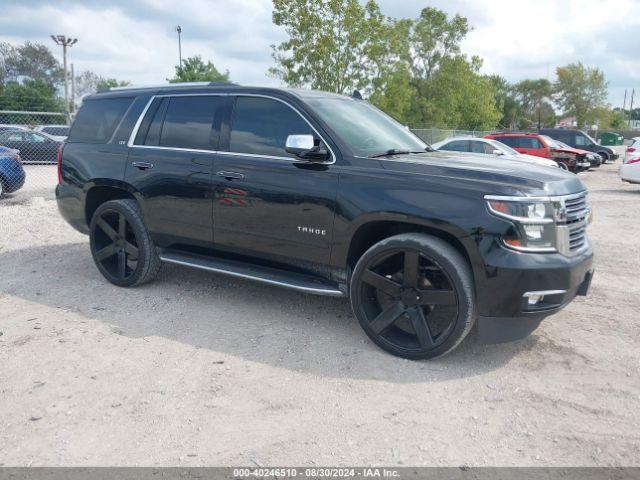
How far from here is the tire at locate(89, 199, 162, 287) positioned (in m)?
5.31

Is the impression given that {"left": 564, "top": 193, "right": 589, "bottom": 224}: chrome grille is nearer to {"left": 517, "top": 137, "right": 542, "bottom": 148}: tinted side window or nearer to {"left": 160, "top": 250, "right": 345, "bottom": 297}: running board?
{"left": 160, "top": 250, "right": 345, "bottom": 297}: running board

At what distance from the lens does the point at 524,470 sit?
2.74 metres

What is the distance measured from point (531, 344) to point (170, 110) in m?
3.77

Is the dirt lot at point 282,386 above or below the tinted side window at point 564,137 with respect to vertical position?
below

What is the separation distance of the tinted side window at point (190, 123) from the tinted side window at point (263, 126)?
0.24m

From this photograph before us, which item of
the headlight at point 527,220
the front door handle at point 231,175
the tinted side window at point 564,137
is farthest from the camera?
the tinted side window at point 564,137

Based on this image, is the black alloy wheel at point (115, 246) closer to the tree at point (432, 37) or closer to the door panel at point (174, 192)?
the door panel at point (174, 192)

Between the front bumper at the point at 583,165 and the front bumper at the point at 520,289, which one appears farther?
the front bumper at the point at 583,165

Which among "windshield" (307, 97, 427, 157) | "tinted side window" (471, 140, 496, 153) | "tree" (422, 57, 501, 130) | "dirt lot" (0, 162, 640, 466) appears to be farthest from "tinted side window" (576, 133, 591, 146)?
"windshield" (307, 97, 427, 157)

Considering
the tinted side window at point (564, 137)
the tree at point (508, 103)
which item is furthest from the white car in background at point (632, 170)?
the tree at point (508, 103)

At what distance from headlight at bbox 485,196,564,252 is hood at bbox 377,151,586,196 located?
0.06 metres

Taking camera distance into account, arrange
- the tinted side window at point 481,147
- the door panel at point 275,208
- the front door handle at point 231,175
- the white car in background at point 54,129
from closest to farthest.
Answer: the door panel at point 275,208 → the front door handle at point 231,175 → the tinted side window at point 481,147 → the white car in background at point 54,129

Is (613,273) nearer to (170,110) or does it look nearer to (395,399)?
(395,399)

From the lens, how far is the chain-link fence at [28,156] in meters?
11.4
